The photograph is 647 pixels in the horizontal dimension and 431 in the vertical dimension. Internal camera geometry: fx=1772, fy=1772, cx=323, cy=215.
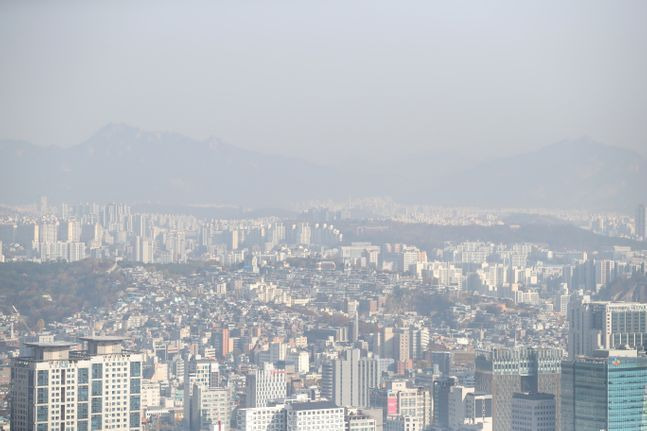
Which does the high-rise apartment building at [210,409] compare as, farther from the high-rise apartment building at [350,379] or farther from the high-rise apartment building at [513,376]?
the high-rise apartment building at [513,376]

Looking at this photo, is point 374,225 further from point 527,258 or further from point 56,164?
point 56,164

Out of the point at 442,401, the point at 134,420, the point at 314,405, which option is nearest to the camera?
the point at 134,420

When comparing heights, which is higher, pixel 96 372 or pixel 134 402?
pixel 96 372

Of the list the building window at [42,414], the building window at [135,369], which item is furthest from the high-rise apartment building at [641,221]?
the building window at [42,414]

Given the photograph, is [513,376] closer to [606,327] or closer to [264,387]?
[606,327]

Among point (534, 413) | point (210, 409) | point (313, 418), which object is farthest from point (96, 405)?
point (534, 413)

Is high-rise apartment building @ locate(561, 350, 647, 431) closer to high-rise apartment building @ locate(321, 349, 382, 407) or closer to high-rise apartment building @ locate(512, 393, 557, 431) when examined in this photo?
high-rise apartment building @ locate(512, 393, 557, 431)
